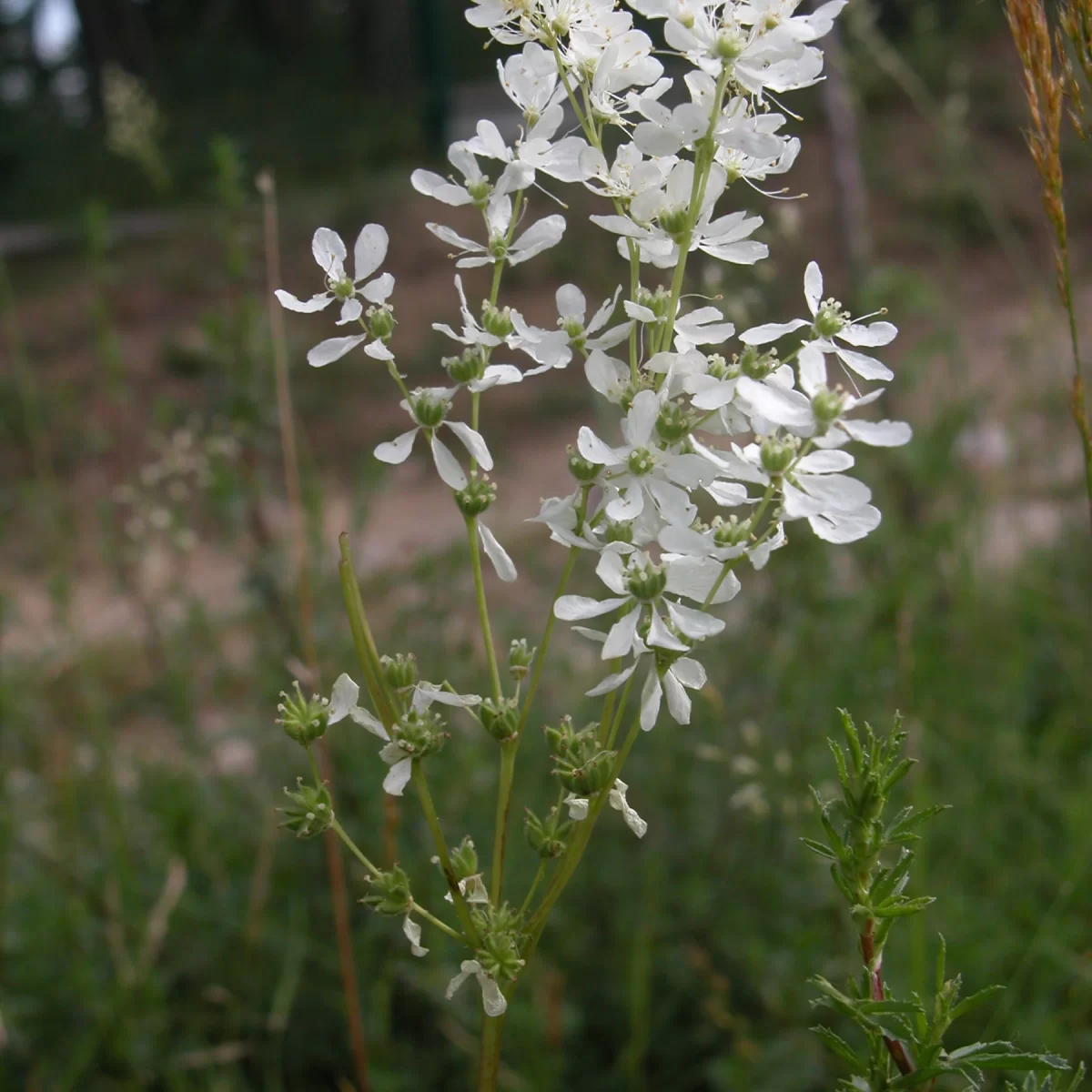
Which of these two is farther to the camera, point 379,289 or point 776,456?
point 379,289

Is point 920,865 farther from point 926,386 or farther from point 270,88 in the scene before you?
point 270,88

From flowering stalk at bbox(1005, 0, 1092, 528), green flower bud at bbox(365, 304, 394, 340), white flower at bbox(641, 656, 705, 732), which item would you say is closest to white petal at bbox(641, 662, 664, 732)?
white flower at bbox(641, 656, 705, 732)

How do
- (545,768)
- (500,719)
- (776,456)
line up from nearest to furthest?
(776,456) → (500,719) → (545,768)

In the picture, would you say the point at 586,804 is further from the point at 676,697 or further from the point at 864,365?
the point at 864,365

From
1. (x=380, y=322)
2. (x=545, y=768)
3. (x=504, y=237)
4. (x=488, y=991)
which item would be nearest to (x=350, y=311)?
(x=380, y=322)

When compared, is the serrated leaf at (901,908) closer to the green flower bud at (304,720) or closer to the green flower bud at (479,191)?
the green flower bud at (304,720)

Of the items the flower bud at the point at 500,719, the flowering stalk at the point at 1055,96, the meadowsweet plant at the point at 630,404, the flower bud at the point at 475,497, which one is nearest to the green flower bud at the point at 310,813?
the meadowsweet plant at the point at 630,404

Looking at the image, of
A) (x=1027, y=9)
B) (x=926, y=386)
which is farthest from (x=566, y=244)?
(x=1027, y=9)
